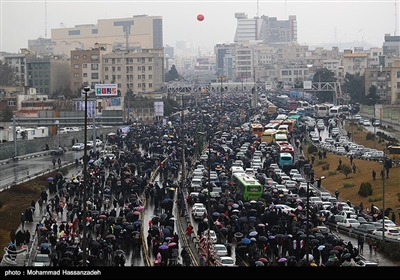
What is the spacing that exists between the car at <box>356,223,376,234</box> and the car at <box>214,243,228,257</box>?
15.9 feet

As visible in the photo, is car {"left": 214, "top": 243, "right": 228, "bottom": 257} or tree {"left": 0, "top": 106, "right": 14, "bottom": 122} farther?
tree {"left": 0, "top": 106, "right": 14, "bottom": 122}

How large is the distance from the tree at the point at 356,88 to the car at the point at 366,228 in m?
61.4

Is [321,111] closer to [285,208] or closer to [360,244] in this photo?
[285,208]

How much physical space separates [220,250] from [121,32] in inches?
6513

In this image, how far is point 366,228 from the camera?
840 inches

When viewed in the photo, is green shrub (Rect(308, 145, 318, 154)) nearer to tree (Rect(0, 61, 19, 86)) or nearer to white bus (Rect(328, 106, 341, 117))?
white bus (Rect(328, 106, 341, 117))

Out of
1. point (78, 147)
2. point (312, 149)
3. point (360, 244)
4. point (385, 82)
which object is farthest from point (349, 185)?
point (385, 82)

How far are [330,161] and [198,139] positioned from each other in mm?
7466

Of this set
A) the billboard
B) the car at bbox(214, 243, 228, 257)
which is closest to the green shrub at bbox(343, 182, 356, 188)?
the car at bbox(214, 243, 228, 257)

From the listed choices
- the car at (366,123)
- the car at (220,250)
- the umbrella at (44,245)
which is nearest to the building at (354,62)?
the car at (366,123)

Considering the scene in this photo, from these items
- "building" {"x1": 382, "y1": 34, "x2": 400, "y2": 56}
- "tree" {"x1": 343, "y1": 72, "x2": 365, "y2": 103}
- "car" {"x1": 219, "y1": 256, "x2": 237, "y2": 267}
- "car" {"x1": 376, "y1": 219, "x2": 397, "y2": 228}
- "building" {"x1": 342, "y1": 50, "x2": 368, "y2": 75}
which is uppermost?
"building" {"x1": 382, "y1": 34, "x2": 400, "y2": 56}

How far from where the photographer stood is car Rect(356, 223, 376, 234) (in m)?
21.1

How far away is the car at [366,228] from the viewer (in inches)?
832

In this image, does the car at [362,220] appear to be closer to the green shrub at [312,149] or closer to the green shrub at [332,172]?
the green shrub at [332,172]
